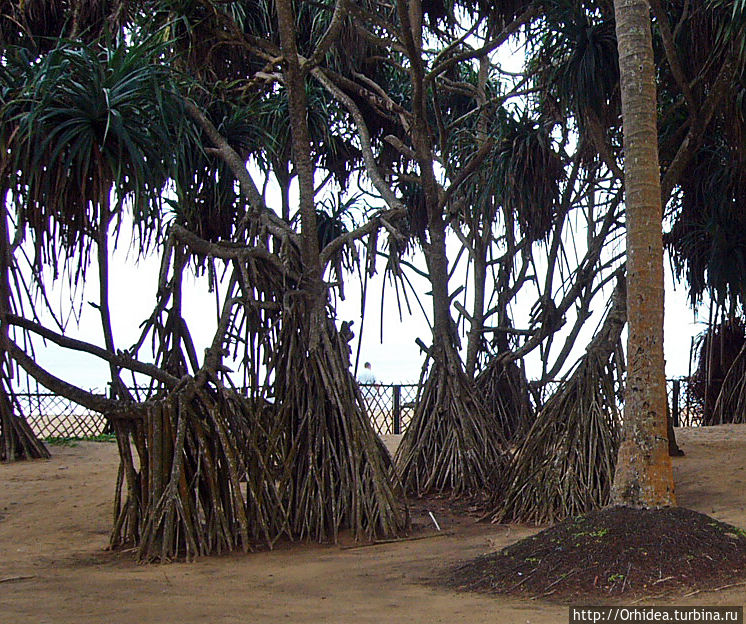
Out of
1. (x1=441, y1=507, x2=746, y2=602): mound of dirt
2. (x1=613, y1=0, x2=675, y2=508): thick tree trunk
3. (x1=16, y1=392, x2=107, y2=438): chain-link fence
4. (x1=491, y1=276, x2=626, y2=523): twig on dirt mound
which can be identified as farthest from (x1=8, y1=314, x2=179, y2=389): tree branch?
(x1=16, y1=392, x2=107, y2=438): chain-link fence

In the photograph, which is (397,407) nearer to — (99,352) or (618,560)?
(99,352)

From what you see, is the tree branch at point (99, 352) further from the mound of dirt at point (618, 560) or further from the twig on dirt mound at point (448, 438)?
the twig on dirt mound at point (448, 438)

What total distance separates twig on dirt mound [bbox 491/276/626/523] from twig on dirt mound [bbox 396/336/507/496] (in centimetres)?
73

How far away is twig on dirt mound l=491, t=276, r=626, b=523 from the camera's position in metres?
6.29

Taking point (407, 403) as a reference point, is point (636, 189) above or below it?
above

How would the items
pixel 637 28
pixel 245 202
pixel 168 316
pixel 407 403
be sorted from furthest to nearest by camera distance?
pixel 407 403 → pixel 245 202 → pixel 168 316 → pixel 637 28

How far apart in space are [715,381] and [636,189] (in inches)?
283

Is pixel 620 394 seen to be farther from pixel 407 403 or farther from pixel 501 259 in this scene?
pixel 407 403

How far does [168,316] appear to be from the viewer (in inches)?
242

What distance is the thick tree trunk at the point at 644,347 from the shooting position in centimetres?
461

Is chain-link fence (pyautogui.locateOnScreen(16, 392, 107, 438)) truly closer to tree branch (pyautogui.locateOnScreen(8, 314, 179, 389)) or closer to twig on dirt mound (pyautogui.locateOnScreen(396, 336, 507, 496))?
twig on dirt mound (pyautogui.locateOnScreen(396, 336, 507, 496))

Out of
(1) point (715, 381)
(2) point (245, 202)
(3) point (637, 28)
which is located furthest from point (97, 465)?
(1) point (715, 381)

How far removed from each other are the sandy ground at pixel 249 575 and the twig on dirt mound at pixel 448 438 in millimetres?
1143

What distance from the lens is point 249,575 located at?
495 centimetres
